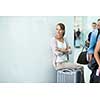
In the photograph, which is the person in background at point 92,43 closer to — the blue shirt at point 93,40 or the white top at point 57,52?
the blue shirt at point 93,40

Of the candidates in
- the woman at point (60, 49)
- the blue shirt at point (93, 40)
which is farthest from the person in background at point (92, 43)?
the woman at point (60, 49)

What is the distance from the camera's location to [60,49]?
165cm

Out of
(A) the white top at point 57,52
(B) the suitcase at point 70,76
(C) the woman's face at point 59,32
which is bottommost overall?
(B) the suitcase at point 70,76

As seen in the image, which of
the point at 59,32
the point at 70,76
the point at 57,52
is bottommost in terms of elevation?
the point at 70,76

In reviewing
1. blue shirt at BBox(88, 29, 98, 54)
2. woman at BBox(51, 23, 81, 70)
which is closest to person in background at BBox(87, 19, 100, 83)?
blue shirt at BBox(88, 29, 98, 54)

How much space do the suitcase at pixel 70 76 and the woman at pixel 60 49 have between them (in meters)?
0.03

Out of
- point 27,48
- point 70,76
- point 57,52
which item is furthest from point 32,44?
point 70,76

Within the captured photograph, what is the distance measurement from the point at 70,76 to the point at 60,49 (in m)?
0.18

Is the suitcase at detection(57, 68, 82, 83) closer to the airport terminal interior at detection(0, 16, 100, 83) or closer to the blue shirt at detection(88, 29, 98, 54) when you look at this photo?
the airport terminal interior at detection(0, 16, 100, 83)

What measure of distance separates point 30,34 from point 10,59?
20 cm

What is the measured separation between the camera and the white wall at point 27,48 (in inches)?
63.9

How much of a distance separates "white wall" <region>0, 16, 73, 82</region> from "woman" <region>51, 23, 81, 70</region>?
3 cm

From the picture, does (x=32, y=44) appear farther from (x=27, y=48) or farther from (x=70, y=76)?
(x=70, y=76)
